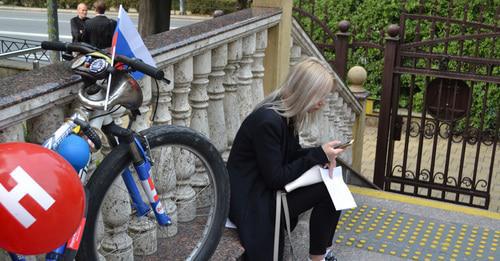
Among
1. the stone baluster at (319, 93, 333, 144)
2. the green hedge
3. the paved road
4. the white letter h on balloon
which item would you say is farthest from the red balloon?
the paved road

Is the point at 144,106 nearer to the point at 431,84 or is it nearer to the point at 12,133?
the point at 12,133

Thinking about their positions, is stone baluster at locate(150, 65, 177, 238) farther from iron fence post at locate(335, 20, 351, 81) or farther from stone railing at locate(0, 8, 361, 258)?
iron fence post at locate(335, 20, 351, 81)

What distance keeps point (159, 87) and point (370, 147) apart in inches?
307

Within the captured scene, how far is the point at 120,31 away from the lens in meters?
1.94

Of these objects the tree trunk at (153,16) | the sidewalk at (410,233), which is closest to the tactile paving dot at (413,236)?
the sidewalk at (410,233)

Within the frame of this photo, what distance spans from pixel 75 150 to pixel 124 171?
14.3 inches

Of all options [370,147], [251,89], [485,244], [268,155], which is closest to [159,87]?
[268,155]

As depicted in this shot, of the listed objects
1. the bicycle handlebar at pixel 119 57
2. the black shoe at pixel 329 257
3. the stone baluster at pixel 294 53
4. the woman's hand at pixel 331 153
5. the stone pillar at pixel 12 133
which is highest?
the bicycle handlebar at pixel 119 57

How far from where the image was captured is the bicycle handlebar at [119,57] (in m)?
1.89

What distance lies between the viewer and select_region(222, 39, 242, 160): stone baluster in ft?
10.9

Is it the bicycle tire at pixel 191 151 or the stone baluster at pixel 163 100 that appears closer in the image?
the bicycle tire at pixel 191 151

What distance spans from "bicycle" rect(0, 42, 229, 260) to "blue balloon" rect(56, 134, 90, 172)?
2cm

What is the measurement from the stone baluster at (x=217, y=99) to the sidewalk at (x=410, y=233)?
0.78 metres

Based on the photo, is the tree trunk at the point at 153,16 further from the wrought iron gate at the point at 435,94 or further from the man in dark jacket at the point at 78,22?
the wrought iron gate at the point at 435,94
